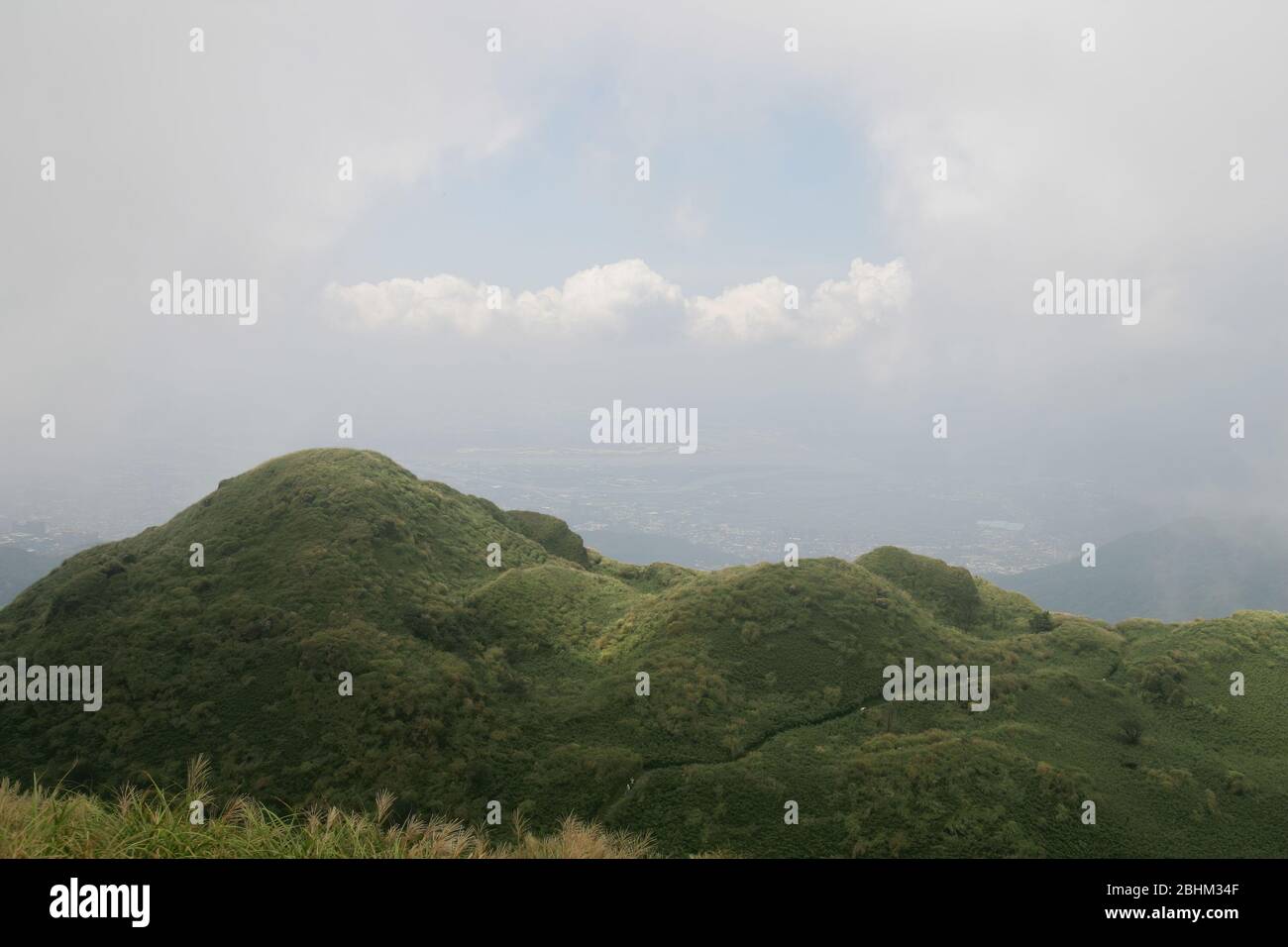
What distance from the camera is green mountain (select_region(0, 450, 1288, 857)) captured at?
24.0m

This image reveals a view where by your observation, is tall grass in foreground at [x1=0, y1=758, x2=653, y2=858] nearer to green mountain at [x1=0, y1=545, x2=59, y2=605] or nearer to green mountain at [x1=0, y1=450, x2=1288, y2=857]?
green mountain at [x1=0, y1=450, x2=1288, y2=857]

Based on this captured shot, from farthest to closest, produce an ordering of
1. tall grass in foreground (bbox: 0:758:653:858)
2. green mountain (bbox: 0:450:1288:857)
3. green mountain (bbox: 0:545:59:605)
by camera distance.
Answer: green mountain (bbox: 0:545:59:605) < green mountain (bbox: 0:450:1288:857) < tall grass in foreground (bbox: 0:758:653:858)

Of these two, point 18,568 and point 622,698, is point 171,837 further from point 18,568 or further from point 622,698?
point 18,568

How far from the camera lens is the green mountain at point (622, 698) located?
2398 centimetres

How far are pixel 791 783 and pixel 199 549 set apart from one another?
33.9m

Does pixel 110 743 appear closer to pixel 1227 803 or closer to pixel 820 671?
pixel 820 671

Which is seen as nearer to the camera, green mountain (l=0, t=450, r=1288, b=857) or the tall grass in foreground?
the tall grass in foreground

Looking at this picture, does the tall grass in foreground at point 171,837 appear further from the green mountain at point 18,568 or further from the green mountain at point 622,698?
the green mountain at point 18,568

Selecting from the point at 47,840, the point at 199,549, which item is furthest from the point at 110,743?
the point at 47,840

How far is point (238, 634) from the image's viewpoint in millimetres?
31047

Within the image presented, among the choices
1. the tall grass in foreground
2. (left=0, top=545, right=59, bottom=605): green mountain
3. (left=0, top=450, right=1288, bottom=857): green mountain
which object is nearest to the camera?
the tall grass in foreground

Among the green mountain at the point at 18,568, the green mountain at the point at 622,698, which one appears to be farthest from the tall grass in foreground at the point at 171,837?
the green mountain at the point at 18,568

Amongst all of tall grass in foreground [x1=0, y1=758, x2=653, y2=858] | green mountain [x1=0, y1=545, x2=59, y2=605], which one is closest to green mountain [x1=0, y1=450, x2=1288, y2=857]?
tall grass in foreground [x1=0, y1=758, x2=653, y2=858]
